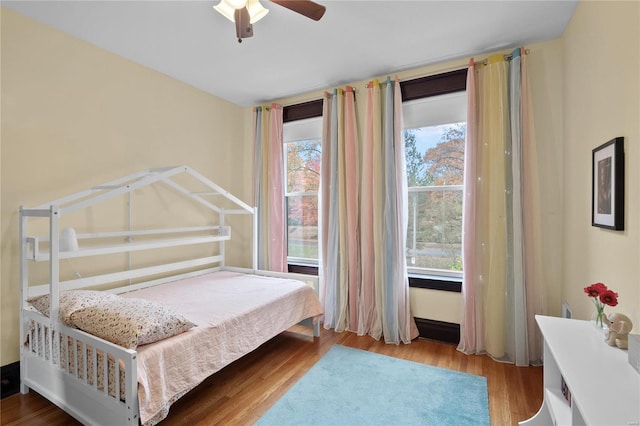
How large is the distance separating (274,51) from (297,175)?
4.98ft

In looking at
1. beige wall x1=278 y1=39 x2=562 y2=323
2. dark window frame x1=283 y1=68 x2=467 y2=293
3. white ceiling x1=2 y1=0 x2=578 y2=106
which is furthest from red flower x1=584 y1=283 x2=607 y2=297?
white ceiling x1=2 y1=0 x2=578 y2=106

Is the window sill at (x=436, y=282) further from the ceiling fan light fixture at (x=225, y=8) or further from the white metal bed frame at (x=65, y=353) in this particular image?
the ceiling fan light fixture at (x=225, y=8)

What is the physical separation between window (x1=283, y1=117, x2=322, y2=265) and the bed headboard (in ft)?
1.80

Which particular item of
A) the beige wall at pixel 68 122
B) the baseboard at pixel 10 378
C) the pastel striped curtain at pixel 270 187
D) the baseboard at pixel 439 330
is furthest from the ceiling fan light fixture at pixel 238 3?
the baseboard at pixel 439 330

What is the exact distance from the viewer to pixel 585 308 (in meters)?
1.97

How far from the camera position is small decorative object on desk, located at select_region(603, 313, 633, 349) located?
1.26 m

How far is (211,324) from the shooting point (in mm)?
2000

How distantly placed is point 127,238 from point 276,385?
1846 millimetres

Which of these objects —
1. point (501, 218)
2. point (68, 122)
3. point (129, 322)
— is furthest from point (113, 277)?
point (501, 218)

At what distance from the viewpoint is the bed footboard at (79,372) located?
1.51 m

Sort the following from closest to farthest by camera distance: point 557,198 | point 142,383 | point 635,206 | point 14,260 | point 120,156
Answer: point 635,206
point 142,383
point 14,260
point 557,198
point 120,156

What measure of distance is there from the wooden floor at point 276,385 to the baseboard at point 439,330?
71 mm

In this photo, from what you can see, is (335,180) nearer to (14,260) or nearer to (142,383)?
(142,383)

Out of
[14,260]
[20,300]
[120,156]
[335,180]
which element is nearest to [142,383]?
[20,300]
